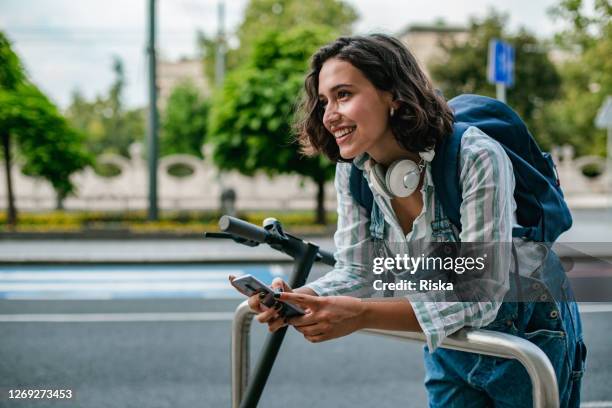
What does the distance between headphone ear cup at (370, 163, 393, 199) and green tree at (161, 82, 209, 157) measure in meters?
34.5

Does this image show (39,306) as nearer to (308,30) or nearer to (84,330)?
(84,330)

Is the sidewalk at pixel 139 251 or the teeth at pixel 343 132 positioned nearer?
the teeth at pixel 343 132

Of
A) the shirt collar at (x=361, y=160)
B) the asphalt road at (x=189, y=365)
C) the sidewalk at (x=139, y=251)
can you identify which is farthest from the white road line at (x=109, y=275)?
the shirt collar at (x=361, y=160)

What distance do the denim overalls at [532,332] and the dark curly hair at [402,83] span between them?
0.52ft

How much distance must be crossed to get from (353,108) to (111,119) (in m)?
48.6

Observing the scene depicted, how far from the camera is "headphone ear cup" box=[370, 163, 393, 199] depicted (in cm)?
151

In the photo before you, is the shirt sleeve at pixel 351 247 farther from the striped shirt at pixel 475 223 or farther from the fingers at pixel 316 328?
the fingers at pixel 316 328

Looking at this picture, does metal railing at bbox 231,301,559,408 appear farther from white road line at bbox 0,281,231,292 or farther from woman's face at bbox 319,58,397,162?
white road line at bbox 0,281,231,292

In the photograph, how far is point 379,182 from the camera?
1509 millimetres

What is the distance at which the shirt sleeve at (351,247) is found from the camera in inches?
63.0

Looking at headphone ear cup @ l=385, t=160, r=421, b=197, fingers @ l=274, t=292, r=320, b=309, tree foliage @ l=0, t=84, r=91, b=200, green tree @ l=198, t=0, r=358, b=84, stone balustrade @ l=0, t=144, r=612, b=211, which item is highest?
green tree @ l=198, t=0, r=358, b=84

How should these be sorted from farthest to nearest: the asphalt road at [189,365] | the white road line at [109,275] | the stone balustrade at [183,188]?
the stone balustrade at [183,188] → the white road line at [109,275] → the asphalt road at [189,365]

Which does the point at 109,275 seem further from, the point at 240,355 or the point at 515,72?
the point at 515,72

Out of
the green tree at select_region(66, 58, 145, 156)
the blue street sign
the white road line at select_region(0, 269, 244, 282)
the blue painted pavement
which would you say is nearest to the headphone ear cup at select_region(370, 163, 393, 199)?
the blue painted pavement
